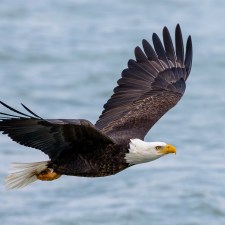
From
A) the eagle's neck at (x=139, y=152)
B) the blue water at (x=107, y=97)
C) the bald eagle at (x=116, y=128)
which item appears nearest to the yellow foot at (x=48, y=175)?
the bald eagle at (x=116, y=128)

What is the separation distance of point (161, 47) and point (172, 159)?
194 inches

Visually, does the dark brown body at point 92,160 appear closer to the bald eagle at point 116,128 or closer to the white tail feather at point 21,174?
the bald eagle at point 116,128

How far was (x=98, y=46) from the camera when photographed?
2153cm

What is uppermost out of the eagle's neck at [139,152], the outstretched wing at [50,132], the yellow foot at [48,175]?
the outstretched wing at [50,132]

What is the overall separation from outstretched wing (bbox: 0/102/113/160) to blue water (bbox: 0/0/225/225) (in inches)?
200

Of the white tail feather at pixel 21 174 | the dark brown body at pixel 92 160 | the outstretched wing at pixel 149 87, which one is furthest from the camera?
the outstretched wing at pixel 149 87

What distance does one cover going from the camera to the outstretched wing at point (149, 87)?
11.4 m

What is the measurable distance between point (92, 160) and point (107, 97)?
891 centimetres

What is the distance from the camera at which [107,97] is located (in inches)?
758

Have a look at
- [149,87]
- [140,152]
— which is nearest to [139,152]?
[140,152]

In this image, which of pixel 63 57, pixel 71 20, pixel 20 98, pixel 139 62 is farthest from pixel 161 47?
pixel 71 20

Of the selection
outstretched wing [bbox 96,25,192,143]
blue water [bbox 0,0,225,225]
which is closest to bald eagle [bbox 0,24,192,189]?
outstretched wing [bbox 96,25,192,143]

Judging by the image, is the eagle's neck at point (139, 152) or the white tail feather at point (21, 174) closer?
the eagle's neck at point (139, 152)

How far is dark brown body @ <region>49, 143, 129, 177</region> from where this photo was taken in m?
10.4
